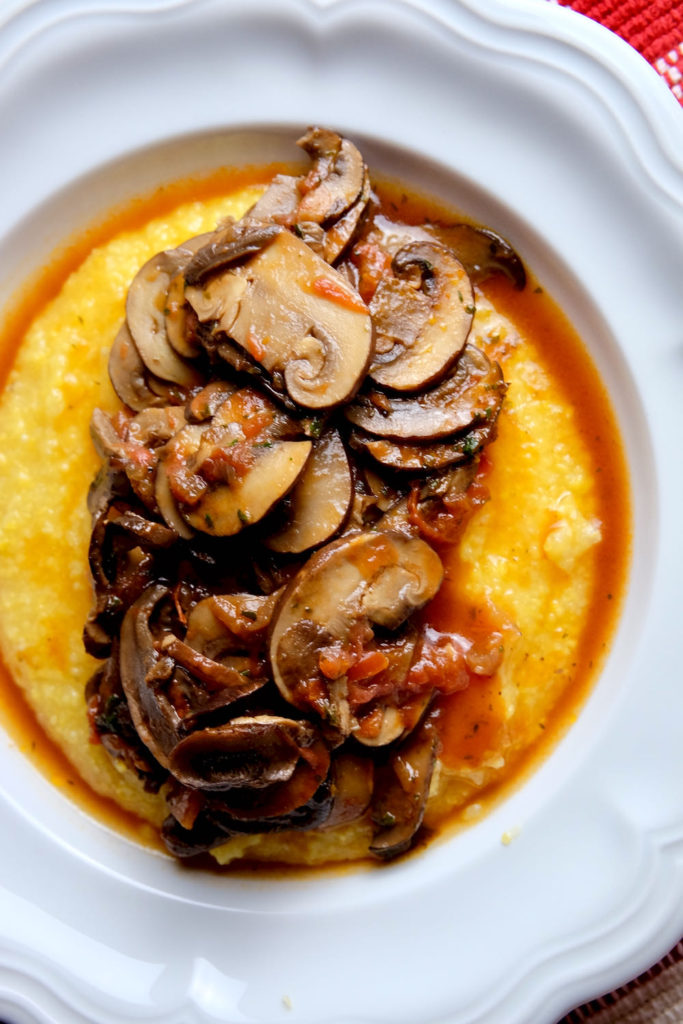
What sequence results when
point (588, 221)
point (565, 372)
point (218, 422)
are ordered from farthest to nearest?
point (565, 372) → point (588, 221) → point (218, 422)

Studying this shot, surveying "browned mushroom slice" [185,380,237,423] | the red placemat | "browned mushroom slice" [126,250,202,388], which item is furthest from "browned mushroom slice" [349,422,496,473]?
the red placemat

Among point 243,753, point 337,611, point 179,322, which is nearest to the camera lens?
point 243,753

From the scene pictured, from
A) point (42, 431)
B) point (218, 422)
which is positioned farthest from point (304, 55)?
point (42, 431)

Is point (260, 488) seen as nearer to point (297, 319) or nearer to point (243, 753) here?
point (297, 319)

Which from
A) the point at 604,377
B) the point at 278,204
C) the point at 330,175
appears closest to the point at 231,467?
the point at 278,204

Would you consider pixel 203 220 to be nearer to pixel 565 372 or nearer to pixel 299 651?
pixel 565 372

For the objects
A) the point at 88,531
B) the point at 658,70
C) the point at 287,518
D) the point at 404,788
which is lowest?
the point at 88,531

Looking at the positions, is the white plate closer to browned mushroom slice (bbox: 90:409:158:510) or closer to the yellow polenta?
the yellow polenta
